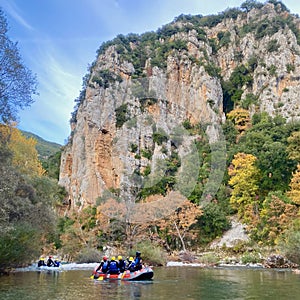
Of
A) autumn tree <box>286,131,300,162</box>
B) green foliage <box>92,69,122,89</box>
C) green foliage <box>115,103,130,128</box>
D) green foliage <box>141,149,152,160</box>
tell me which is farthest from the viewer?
green foliage <box>92,69,122,89</box>

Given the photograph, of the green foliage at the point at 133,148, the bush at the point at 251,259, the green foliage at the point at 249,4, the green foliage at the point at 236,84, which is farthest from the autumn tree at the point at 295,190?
the green foliage at the point at 249,4

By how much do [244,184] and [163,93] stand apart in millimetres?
27679

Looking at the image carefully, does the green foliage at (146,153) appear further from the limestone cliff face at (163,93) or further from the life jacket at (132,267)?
the life jacket at (132,267)

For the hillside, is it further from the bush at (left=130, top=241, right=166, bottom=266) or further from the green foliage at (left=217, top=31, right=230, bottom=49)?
the bush at (left=130, top=241, right=166, bottom=266)

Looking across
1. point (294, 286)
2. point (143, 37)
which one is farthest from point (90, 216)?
point (143, 37)

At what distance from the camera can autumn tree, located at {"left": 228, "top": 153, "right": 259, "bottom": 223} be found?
38844 millimetres

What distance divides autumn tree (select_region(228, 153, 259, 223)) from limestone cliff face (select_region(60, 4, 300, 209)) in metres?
11.6

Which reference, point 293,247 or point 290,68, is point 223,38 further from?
point 293,247

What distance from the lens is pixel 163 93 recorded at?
206 ft

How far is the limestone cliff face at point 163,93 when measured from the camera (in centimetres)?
5241

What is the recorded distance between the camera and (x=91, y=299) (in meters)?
11.0

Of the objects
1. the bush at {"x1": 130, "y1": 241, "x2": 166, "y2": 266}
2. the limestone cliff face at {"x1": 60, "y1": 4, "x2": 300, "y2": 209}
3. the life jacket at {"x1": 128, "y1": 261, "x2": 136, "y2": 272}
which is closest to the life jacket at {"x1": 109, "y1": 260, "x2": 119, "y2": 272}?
the life jacket at {"x1": 128, "y1": 261, "x2": 136, "y2": 272}

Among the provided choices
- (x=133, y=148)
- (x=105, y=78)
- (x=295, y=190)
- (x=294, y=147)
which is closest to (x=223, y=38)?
(x=105, y=78)

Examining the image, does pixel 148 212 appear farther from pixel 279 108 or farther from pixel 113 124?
pixel 279 108
